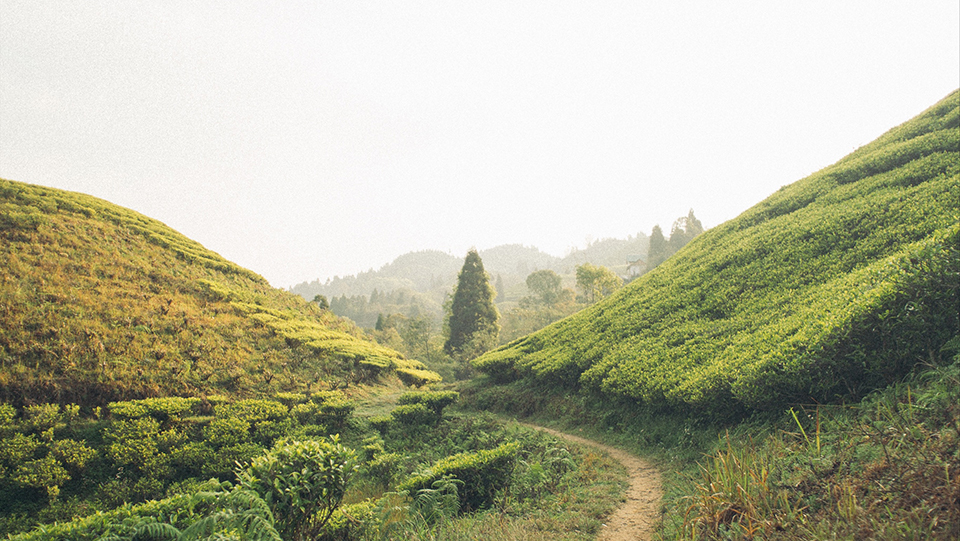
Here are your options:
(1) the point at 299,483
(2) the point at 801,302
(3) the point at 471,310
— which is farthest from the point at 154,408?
(3) the point at 471,310

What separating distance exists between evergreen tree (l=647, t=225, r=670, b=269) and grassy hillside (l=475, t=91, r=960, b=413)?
39070mm

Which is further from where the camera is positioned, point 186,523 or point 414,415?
point 414,415

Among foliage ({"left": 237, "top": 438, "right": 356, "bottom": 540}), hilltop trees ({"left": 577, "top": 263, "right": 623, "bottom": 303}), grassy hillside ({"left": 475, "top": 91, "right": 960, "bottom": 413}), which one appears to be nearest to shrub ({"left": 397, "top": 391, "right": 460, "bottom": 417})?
grassy hillside ({"left": 475, "top": 91, "right": 960, "bottom": 413})

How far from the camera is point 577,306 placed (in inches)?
1720

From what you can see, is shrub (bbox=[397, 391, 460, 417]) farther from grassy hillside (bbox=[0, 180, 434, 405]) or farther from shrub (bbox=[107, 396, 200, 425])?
shrub (bbox=[107, 396, 200, 425])

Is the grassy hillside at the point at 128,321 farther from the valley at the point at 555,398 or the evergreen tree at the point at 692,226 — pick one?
the evergreen tree at the point at 692,226

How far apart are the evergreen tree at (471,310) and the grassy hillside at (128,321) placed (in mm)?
13035

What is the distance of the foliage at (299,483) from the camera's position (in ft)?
12.1

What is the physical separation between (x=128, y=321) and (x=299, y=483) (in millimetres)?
10028

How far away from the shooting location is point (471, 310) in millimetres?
32969

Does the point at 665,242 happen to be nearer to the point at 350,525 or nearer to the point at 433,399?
the point at 433,399

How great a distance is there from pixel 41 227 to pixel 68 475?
418 inches

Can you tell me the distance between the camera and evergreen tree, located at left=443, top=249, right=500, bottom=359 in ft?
106

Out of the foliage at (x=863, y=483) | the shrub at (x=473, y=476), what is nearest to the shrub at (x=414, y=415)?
the shrub at (x=473, y=476)
